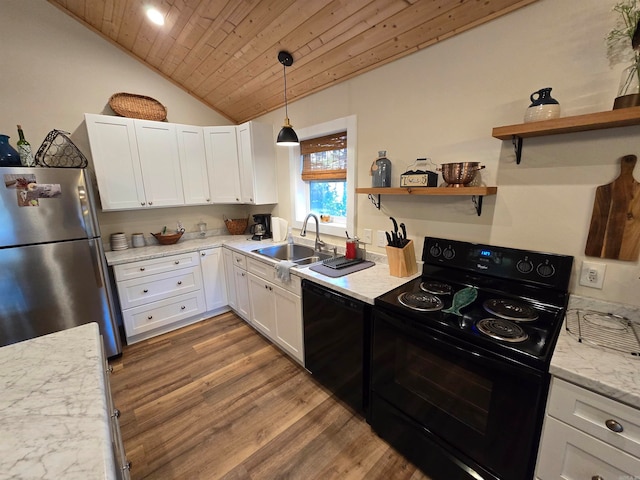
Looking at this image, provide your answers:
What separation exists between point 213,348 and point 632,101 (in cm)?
306

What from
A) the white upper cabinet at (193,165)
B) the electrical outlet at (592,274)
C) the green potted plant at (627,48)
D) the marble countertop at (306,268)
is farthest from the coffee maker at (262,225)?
the green potted plant at (627,48)

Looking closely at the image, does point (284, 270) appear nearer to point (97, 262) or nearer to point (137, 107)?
point (97, 262)

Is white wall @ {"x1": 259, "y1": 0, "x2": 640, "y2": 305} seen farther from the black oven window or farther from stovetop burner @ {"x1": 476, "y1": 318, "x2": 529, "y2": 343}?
the black oven window

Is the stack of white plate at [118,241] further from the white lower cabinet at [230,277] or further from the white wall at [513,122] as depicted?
the white wall at [513,122]

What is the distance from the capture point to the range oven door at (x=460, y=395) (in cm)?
98

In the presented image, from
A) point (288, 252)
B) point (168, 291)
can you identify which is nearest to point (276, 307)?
point (288, 252)

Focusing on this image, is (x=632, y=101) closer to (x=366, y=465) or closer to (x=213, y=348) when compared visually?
(x=366, y=465)

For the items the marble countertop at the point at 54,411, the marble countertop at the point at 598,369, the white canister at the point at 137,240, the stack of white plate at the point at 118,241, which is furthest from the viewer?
the white canister at the point at 137,240

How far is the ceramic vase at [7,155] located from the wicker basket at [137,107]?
0.92 meters

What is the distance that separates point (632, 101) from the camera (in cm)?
102

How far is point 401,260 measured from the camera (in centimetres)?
173

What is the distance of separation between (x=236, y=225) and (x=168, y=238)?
2.58ft

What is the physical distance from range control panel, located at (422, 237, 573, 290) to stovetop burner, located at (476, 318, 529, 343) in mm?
364

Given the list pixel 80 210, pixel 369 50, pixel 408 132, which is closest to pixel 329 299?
pixel 408 132
